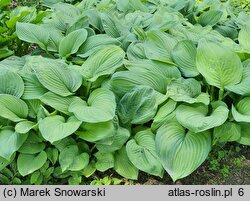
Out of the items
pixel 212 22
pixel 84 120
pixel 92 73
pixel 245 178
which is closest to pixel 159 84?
pixel 92 73

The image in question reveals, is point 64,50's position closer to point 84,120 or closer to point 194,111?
point 84,120

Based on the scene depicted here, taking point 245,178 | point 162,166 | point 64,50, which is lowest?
point 245,178

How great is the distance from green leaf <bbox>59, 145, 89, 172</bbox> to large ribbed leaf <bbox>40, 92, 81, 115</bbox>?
9.5 inches

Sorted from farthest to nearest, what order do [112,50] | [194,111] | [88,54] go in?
1. [88,54]
2. [112,50]
3. [194,111]

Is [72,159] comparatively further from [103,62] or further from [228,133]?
[228,133]

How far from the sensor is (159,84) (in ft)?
9.44

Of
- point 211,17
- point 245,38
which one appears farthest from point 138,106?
point 211,17

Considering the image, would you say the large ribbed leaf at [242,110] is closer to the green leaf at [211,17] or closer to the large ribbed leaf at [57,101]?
the large ribbed leaf at [57,101]

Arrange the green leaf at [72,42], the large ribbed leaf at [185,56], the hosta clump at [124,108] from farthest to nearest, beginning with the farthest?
the green leaf at [72,42], the large ribbed leaf at [185,56], the hosta clump at [124,108]

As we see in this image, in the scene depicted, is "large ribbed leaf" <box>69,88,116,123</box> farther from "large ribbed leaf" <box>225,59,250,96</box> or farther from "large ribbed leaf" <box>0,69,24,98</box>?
"large ribbed leaf" <box>225,59,250,96</box>

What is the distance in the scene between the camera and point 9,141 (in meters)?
2.54

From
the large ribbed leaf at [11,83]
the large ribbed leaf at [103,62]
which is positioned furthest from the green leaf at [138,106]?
the large ribbed leaf at [11,83]

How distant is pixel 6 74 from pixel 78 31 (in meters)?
0.72

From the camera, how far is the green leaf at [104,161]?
270 centimetres
